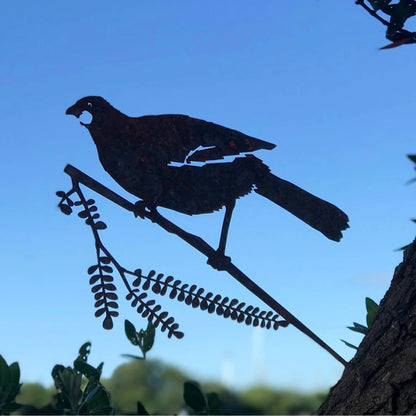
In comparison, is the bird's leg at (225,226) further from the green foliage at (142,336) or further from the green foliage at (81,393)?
the green foliage at (81,393)

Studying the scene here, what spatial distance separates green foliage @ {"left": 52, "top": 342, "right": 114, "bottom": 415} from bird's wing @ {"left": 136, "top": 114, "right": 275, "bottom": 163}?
0.72 metres

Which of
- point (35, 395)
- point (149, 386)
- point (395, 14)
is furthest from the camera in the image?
point (35, 395)

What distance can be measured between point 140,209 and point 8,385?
724 mm

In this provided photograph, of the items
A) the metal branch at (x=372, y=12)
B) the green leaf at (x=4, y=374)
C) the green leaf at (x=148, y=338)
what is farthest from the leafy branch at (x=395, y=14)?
the green leaf at (x=4, y=374)

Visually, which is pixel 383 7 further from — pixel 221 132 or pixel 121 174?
pixel 121 174

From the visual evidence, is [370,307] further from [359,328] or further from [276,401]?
[276,401]

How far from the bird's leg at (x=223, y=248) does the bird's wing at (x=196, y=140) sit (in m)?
0.17

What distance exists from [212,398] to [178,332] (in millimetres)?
267

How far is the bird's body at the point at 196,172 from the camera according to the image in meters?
1.91

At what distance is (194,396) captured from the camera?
6.54 feet

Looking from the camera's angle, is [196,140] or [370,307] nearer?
[196,140]

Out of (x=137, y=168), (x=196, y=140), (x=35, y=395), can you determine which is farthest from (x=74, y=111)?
(x=35, y=395)

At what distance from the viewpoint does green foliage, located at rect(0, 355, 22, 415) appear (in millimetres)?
1984

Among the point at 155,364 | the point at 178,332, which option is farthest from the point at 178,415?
the point at 178,332
